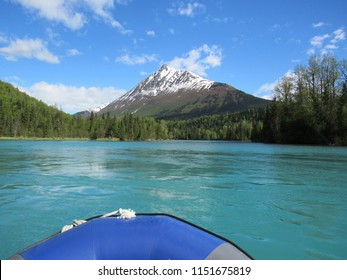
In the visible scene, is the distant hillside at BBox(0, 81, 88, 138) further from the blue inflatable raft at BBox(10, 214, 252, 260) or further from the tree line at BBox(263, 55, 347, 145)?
the blue inflatable raft at BBox(10, 214, 252, 260)

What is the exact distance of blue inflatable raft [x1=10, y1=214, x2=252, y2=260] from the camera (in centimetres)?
408

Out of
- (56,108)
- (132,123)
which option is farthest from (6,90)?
(132,123)

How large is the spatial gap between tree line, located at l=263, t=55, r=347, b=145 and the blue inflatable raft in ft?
200

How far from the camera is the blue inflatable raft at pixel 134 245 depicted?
408 centimetres

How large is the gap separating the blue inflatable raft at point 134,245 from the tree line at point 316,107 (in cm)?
6094

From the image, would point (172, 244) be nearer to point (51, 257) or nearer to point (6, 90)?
point (51, 257)

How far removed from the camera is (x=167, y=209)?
1048 centimetres

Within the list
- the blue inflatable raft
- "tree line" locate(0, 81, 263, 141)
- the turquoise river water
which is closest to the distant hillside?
"tree line" locate(0, 81, 263, 141)

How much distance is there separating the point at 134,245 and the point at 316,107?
68009 mm

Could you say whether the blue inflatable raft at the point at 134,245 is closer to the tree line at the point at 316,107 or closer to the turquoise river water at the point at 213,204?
the turquoise river water at the point at 213,204

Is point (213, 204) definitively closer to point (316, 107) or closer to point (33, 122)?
point (316, 107)

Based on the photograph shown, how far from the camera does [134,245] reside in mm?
4254

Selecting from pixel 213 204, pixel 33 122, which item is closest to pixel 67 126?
pixel 33 122
